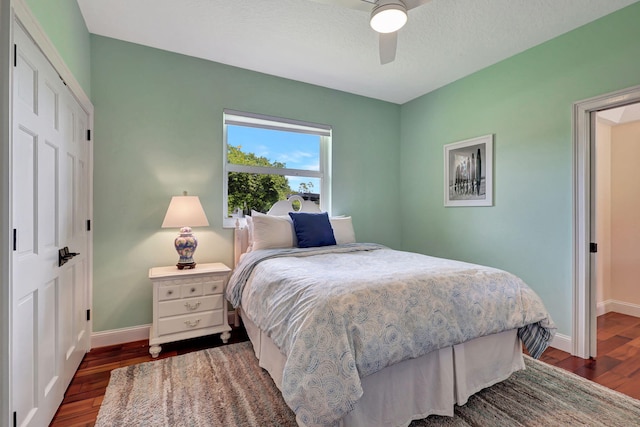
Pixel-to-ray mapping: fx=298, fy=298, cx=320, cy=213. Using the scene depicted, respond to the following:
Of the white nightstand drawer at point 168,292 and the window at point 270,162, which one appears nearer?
the white nightstand drawer at point 168,292

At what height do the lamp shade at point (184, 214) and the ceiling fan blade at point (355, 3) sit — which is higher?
the ceiling fan blade at point (355, 3)

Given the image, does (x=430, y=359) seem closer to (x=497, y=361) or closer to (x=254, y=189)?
(x=497, y=361)

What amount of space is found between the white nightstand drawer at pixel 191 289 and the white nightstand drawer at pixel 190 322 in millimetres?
177

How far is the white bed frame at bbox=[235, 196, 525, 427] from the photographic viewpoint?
150cm

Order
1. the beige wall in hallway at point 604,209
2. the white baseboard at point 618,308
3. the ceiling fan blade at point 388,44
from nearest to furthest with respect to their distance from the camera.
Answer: the ceiling fan blade at point 388,44 → the white baseboard at point 618,308 → the beige wall in hallway at point 604,209

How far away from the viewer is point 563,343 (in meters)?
2.59

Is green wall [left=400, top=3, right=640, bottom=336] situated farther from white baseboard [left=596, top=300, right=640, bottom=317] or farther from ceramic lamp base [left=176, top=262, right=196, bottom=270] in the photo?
ceramic lamp base [left=176, top=262, right=196, bottom=270]

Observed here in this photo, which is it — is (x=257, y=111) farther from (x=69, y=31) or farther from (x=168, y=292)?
(x=168, y=292)

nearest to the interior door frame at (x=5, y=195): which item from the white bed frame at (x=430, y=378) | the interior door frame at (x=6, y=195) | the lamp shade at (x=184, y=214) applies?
the interior door frame at (x=6, y=195)

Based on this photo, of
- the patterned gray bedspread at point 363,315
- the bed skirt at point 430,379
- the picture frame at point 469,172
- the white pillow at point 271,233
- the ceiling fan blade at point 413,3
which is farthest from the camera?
the picture frame at point 469,172

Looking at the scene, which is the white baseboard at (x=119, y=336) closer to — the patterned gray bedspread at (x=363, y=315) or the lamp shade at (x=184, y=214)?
the lamp shade at (x=184, y=214)

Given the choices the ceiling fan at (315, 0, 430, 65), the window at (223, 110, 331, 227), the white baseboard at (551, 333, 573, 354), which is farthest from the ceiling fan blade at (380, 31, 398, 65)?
the white baseboard at (551, 333, 573, 354)

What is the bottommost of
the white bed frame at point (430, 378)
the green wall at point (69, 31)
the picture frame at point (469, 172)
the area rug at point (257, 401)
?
the area rug at point (257, 401)

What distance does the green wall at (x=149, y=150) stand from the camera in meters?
2.63
